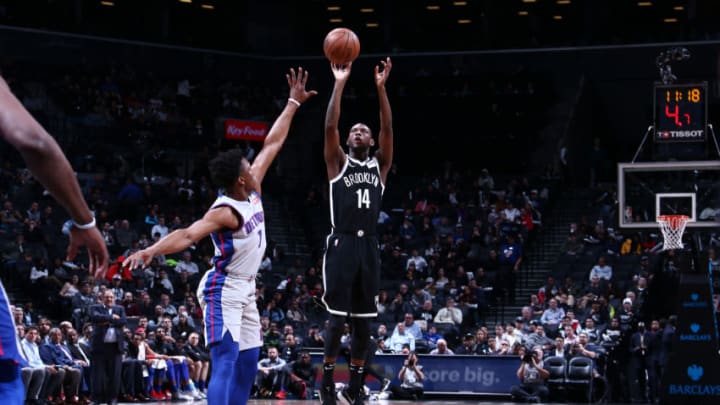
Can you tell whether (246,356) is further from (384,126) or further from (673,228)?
(673,228)

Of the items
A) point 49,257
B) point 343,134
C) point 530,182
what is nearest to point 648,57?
point 530,182

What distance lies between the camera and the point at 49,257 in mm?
24109

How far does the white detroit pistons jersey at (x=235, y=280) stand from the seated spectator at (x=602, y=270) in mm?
17619

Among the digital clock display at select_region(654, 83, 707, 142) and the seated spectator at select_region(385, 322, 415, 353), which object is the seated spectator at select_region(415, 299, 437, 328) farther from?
the digital clock display at select_region(654, 83, 707, 142)

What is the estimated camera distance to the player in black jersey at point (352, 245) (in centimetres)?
951

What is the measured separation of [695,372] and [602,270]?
894cm

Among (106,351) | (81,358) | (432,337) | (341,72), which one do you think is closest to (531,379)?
(432,337)

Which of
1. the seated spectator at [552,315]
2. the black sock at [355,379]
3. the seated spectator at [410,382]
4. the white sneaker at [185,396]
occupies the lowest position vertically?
the white sneaker at [185,396]

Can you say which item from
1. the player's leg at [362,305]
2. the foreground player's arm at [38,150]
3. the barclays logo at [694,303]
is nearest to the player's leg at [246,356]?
the player's leg at [362,305]

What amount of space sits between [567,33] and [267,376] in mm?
16392

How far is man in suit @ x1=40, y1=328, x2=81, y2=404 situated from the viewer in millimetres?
18453

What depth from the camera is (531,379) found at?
20422mm

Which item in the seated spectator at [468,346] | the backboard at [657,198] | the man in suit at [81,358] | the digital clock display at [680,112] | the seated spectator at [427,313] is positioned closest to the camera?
the digital clock display at [680,112]

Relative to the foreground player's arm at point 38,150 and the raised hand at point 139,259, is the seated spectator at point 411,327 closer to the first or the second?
the raised hand at point 139,259
